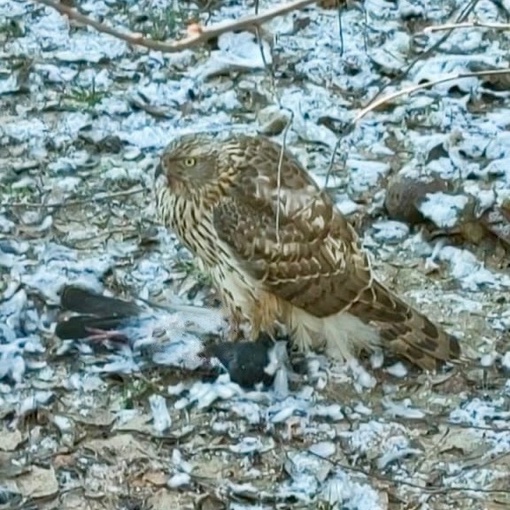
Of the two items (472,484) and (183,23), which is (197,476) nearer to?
(472,484)

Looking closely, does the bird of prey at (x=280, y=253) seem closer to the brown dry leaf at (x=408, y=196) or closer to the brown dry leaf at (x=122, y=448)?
the brown dry leaf at (x=122, y=448)

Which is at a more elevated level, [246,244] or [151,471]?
[246,244]

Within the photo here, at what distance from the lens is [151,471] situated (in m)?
4.02

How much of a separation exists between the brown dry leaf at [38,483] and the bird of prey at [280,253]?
81 cm

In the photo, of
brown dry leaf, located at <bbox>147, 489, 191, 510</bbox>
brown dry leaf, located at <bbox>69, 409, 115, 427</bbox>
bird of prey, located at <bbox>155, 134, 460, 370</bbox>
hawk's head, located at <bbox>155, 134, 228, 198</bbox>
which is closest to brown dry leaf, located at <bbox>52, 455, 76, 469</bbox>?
brown dry leaf, located at <bbox>69, 409, 115, 427</bbox>

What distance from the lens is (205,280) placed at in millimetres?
4875

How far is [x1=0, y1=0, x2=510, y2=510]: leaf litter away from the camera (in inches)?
159

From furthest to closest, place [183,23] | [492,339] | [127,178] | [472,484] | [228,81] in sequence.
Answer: [183,23] < [228,81] < [127,178] < [492,339] < [472,484]

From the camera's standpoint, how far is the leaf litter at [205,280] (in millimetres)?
4031

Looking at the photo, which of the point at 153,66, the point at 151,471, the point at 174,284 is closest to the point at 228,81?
the point at 153,66

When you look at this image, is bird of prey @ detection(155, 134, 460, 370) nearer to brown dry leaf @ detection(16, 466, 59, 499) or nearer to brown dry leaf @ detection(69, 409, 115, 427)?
brown dry leaf @ detection(69, 409, 115, 427)

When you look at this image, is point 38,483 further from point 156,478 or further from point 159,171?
point 159,171

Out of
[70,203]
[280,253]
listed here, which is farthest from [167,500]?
[70,203]

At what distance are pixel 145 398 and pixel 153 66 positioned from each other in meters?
2.44
